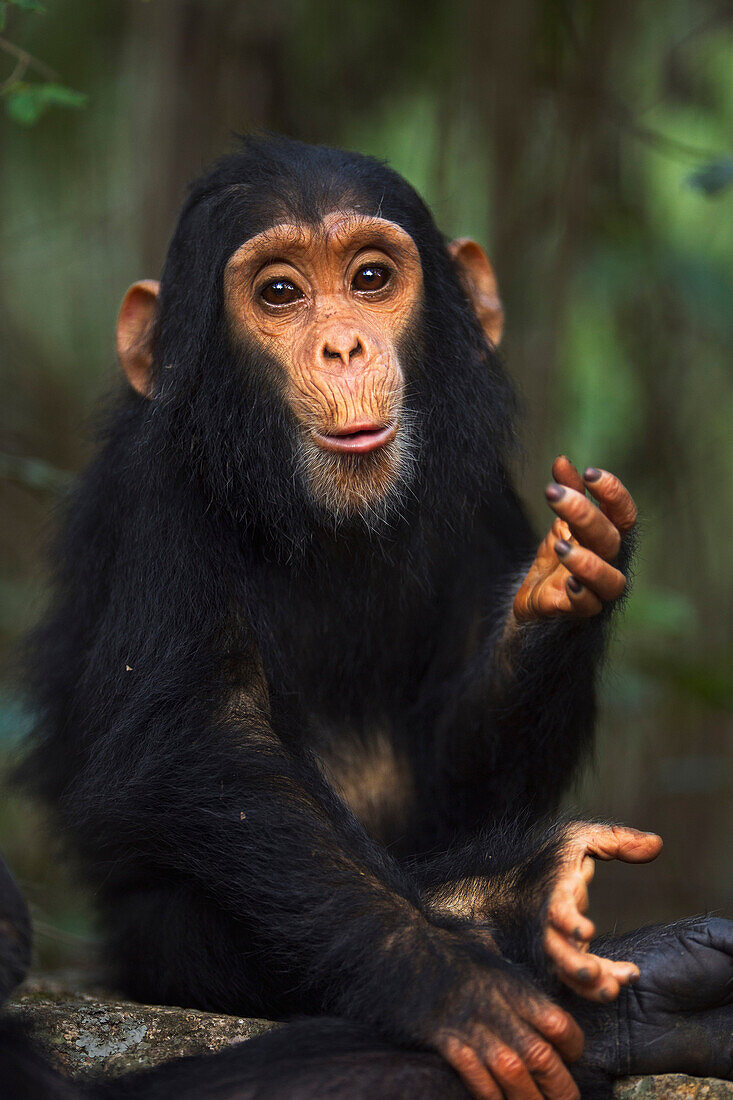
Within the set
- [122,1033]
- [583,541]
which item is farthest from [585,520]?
[122,1033]

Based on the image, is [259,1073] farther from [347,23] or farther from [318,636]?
[347,23]

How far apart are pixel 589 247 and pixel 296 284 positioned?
3.88 meters

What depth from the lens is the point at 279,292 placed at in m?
3.92

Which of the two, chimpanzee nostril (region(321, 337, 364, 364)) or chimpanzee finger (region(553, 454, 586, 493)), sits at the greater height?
chimpanzee nostril (region(321, 337, 364, 364))

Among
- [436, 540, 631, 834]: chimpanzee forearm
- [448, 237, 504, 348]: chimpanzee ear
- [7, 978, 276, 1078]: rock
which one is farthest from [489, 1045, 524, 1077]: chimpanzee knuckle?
[448, 237, 504, 348]: chimpanzee ear

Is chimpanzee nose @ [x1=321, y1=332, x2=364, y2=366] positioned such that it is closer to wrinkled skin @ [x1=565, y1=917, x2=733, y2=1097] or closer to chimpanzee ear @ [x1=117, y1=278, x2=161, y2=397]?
chimpanzee ear @ [x1=117, y1=278, x2=161, y2=397]

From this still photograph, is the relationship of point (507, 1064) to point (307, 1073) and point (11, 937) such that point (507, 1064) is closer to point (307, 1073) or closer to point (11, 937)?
point (307, 1073)

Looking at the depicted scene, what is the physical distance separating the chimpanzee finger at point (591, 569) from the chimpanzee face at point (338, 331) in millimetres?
684

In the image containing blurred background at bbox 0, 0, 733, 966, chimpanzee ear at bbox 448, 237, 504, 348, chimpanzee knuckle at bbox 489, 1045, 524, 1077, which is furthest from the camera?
blurred background at bbox 0, 0, 733, 966

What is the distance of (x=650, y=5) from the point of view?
7379 millimetres

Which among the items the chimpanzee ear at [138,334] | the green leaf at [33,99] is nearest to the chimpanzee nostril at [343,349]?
the chimpanzee ear at [138,334]

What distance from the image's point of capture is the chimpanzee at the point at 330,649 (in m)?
3.05

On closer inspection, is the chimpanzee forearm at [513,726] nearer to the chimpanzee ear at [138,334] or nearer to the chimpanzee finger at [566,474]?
the chimpanzee finger at [566,474]

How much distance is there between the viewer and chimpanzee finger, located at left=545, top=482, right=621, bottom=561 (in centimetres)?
321
